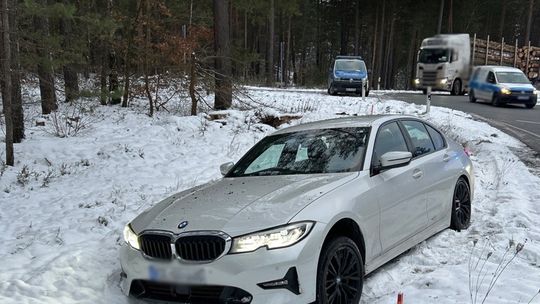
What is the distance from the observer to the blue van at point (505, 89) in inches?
847

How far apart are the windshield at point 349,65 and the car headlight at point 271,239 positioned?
75.7ft

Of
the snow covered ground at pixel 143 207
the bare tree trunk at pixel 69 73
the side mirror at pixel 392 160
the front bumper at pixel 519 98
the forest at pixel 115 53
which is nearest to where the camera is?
the snow covered ground at pixel 143 207

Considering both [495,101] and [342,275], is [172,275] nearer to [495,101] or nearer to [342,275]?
[342,275]

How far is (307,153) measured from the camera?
16.2 feet

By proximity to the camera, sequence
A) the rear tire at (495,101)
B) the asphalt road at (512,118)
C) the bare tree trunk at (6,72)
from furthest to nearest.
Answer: the rear tire at (495,101) → the asphalt road at (512,118) → the bare tree trunk at (6,72)

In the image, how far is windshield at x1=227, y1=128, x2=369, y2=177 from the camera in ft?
15.2

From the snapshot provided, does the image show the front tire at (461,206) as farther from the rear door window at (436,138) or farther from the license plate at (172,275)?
the license plate at (172,275)

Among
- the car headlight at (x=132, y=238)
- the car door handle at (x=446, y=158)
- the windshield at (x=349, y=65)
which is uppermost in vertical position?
the windshield at (x=349, y=65)

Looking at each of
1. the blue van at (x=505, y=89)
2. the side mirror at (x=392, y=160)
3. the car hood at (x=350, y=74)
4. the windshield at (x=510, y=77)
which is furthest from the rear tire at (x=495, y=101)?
the side mirror at (x=392, y=160)

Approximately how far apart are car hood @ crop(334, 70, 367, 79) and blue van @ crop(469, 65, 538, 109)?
17.7ft

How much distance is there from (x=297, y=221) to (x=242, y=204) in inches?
21.7

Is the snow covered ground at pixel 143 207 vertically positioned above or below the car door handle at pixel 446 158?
below

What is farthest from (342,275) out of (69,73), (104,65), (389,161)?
(104,65)

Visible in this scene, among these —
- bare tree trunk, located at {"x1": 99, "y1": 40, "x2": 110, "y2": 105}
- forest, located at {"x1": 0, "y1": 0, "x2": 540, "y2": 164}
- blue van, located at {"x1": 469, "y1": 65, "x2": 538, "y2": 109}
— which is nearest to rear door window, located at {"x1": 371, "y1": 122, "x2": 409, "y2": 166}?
forest, located at {"x1": 0, "y1": 0, "x2": 540, "y2": 164}
